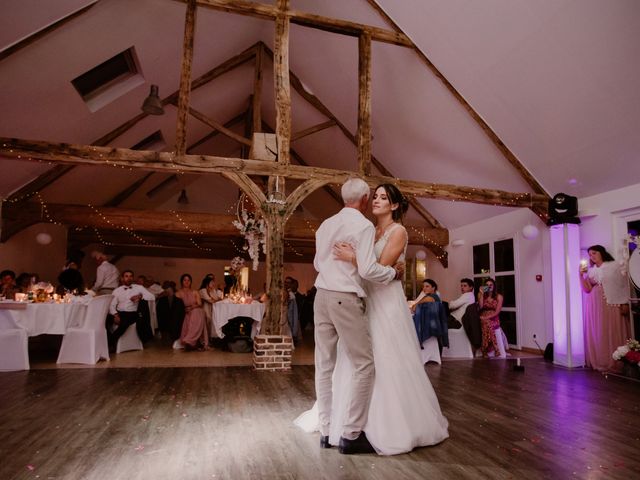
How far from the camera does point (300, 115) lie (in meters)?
10.5

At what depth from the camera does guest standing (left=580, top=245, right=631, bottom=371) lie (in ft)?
19.8

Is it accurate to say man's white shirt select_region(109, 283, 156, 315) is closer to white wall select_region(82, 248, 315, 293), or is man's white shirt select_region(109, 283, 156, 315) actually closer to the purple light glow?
the purple light glow

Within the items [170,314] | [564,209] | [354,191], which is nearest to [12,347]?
[170,314]

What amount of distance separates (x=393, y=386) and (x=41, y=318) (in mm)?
4608

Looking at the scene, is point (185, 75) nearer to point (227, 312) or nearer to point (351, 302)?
point (227, 312)

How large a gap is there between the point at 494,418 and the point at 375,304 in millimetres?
1564

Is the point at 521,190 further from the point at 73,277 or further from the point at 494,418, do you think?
the point at 73,277

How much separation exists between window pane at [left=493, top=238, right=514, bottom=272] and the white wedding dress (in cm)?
683

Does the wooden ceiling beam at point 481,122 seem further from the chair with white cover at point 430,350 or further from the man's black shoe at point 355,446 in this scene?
the man's black shoe at point 355,446

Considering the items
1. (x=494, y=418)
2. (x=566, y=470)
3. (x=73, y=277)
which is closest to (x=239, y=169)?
(x=73, y=277)

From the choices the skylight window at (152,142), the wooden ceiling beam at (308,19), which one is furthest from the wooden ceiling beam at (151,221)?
the wooden ceiling beam at (308,19)

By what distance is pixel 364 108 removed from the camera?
6676 mm

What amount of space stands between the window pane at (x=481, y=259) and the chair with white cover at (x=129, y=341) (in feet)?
23.1

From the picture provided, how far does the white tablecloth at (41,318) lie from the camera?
16.8 ft
